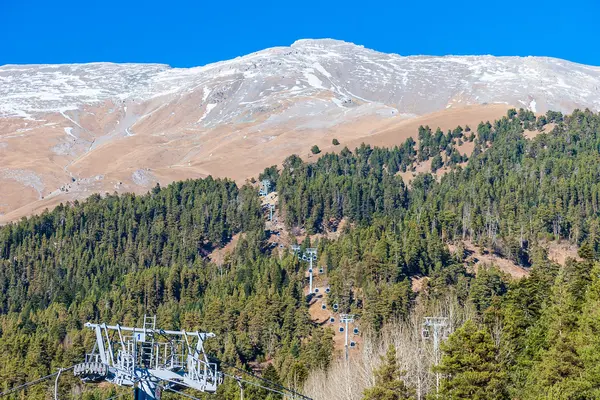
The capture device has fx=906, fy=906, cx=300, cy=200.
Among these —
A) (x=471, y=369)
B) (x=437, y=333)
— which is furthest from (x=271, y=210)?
(x=471, y=369)

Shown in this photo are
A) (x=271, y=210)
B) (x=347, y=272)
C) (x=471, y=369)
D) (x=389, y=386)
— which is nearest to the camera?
(x=471, y=369)

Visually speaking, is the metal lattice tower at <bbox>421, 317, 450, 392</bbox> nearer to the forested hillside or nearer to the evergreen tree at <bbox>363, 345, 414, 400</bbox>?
the forested hillside

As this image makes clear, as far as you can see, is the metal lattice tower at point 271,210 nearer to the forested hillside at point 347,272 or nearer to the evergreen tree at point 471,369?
the forested hillside at point 347,272

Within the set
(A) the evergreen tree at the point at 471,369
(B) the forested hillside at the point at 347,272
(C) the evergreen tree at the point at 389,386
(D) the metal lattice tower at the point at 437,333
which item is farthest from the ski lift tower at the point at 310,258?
(A) the evergreen tree at the point at 471,369

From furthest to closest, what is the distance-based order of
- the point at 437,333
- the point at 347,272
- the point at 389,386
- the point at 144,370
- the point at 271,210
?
the point at 271,210 < the point at 347,272 < the point at 437,333 < the point at 389,386 < the point at 144,370

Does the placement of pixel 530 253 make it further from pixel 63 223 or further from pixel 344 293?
pixel 63 223

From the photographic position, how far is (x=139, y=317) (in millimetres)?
133625

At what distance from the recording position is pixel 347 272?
127 metres

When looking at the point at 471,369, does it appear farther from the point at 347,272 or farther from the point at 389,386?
the point at 347,272

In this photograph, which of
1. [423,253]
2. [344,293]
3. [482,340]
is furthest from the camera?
[423,253]

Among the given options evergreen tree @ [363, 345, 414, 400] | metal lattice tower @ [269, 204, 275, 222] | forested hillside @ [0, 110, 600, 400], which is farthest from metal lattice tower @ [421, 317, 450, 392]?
metal lattice tower @ [269, 204, 275, 222]

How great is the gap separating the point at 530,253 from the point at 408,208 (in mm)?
43365

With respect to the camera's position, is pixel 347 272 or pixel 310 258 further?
pixel 310 258

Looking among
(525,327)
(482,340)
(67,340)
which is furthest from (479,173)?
(482,340)
